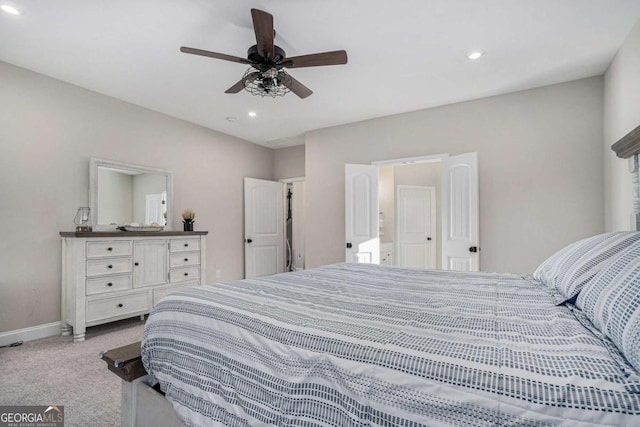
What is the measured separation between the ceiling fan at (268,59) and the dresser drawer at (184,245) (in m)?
2.19

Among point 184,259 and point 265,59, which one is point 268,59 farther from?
point 184,259

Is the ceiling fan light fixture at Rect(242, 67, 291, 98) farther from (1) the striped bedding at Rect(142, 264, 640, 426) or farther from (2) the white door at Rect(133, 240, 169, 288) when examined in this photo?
(2) the white door at Rect(133, 240, 169, 288)

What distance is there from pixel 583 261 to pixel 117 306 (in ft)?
12.9

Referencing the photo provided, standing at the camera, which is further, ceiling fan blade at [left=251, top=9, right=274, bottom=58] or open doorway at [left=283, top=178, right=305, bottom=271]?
open doorway at [left=283, top=178, right=305, bottom=271]

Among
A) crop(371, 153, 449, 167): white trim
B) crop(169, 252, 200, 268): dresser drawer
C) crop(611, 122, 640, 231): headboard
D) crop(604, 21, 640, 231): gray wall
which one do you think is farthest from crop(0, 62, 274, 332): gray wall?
crop(604, 21, 640, 231): gray wall

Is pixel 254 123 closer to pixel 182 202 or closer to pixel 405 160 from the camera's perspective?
pixel 182 202

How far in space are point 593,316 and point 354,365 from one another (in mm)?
757

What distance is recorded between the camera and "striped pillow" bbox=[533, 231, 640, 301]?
1.13 metres

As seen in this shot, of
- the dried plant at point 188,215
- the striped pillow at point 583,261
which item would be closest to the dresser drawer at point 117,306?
the dried plant at point 188,215

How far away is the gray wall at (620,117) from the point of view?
A: 2.42 m

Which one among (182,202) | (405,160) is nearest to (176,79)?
(182,202)

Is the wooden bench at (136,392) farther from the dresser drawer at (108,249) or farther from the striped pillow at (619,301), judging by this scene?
the dresser drawer at (108,249)

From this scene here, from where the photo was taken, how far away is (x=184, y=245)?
13.0 ft

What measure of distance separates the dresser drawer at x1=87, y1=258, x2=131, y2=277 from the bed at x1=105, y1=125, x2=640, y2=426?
7.14 ft
